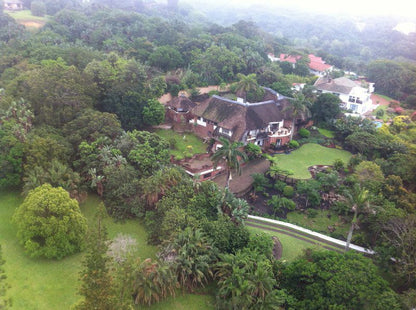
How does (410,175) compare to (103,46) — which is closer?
(410,175)

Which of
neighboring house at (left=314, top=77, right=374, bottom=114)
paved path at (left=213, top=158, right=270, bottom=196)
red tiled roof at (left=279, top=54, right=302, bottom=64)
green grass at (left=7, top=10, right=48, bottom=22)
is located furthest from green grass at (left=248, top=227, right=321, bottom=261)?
green grass at (left=7, top=10, right=48, bottom=22)

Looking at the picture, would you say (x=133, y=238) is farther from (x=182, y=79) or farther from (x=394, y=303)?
(x=182, y=79)

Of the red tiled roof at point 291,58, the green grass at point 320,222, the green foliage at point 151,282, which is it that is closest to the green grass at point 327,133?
the green grass at point 320,222

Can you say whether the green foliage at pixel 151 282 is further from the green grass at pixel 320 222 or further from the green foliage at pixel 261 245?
the green grass at pixel 320 222

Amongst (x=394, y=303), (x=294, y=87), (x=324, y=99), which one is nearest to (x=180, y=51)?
(x=294, y=87)

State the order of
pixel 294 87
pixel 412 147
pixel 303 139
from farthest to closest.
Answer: pixel 294 87 → pixel 303 139 → pixel 412 147

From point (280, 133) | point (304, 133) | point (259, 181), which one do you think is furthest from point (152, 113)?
point (304, 133)
